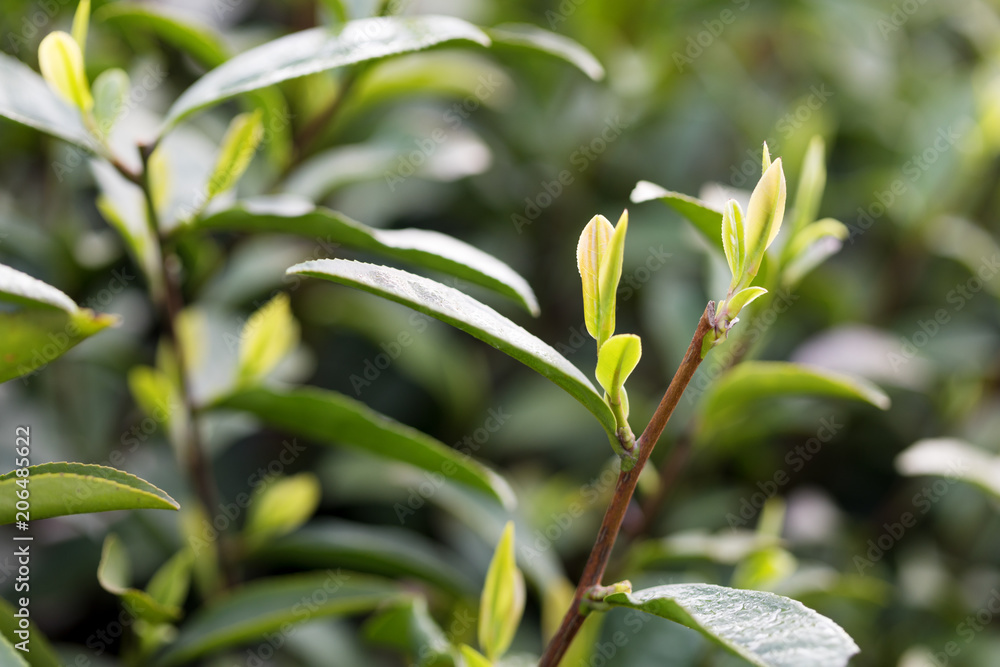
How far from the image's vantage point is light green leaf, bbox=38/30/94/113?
77cm

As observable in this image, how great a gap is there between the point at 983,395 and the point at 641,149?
2.63 ft

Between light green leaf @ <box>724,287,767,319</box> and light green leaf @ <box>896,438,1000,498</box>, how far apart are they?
50 centimetres

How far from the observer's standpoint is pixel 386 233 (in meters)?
0.80

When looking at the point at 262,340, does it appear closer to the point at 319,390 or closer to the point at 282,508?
the point at 319,390

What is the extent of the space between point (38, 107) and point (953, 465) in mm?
1088

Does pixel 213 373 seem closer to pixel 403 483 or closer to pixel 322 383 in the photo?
pixel 403 483

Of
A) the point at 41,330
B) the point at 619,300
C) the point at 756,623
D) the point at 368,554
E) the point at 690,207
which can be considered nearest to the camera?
the point at 756,623

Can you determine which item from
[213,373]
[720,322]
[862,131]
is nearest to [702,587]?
[720,322]

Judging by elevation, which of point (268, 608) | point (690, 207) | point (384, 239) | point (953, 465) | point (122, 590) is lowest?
point (268, 608)

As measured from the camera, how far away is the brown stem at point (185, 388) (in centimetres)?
84

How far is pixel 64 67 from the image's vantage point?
778 millimetres

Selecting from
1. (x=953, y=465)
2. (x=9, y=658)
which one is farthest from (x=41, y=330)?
(x=953, y=465)

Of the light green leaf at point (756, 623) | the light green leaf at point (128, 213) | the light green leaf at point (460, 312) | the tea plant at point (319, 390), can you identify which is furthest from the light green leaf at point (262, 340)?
the light green leaf at point (756, 623)

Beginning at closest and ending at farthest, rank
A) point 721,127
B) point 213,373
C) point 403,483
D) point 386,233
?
point 386,233
point 213,373
point 403,483
point 721,127
